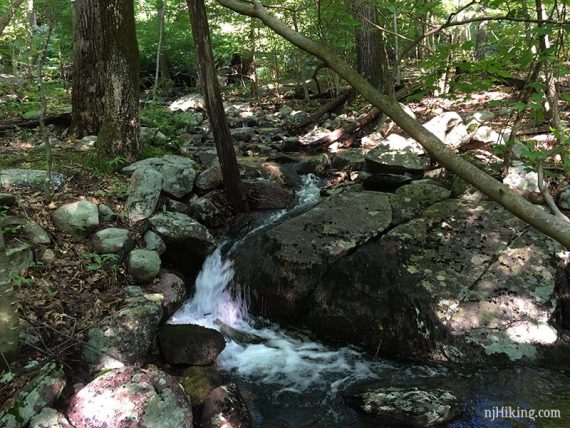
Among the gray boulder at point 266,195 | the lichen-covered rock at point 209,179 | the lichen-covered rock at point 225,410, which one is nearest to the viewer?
the lichen-covered rock at point 225,410

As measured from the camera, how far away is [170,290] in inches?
182

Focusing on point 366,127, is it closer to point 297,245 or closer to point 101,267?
point 297,245

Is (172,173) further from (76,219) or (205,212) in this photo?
(76,219)

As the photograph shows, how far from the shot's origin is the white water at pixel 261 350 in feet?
13.4

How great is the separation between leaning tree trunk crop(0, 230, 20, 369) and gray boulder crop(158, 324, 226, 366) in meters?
1.26

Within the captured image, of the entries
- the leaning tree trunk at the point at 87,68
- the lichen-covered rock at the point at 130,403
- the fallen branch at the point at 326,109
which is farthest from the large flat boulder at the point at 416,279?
the fallen branch at the point at 326,109

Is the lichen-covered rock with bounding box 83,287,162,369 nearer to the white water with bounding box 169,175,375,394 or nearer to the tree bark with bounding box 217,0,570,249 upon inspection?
the white water with bounding box 169,175,375,394

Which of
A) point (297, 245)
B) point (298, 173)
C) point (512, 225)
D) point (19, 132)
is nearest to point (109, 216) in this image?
point (297, 245)

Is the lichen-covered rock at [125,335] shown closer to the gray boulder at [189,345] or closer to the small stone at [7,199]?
the gray boulder at [189,345]

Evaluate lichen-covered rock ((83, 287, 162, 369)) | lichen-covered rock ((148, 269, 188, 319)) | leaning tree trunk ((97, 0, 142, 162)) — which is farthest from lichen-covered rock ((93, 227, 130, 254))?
leaning tree trunk ((97, 0, 142, 162))

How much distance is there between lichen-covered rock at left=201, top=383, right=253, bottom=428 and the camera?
128 inches

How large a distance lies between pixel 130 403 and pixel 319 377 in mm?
1815

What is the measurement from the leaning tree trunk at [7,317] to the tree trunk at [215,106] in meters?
3.29

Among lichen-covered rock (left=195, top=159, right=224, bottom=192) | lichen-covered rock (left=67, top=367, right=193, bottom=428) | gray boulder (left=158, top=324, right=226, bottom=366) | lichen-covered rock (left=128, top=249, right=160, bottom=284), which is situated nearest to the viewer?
lichen-covered rock (left=67, top=367, right=193, bottom=428)
